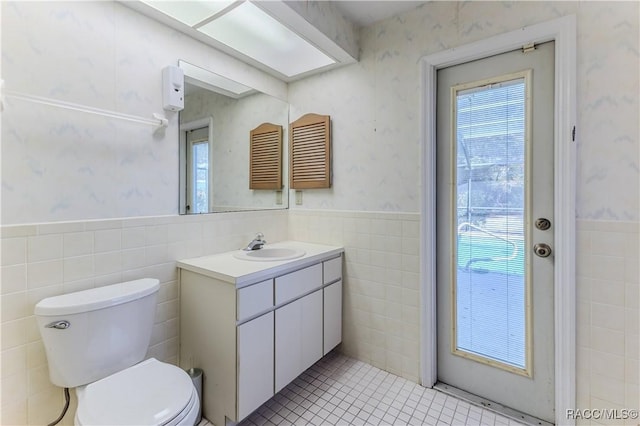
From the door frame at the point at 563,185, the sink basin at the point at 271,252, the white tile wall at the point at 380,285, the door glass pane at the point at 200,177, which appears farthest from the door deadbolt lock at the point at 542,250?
the door glass pane at the point at 200,177

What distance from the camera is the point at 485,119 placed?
1712 mm

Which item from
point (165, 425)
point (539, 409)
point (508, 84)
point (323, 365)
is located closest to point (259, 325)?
point (165, 425)

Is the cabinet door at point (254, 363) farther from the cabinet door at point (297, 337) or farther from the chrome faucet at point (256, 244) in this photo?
the chrome faucet at point (256, 244)

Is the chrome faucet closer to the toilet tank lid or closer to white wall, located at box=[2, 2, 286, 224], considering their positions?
white wall, located at box=[2, 2, 286, 224]

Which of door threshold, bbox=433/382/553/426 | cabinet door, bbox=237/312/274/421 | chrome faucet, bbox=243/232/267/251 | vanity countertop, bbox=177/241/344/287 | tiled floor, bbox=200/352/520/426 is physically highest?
chrome faucet, bbox=243/232/267/251

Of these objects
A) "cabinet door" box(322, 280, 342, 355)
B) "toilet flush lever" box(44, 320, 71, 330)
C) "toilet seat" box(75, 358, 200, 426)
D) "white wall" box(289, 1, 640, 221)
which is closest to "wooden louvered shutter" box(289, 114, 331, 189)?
"white wall" box(289, 1, 640, 221)

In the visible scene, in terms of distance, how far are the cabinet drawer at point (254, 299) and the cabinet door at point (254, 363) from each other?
0.05 meters

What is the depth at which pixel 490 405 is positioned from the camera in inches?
67.0

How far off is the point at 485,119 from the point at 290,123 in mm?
1427

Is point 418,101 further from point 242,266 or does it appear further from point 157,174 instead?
point 157,174

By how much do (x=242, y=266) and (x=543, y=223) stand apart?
1.59 metres

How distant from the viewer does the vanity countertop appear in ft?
4.77

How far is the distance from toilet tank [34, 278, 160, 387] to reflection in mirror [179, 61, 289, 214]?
61cm

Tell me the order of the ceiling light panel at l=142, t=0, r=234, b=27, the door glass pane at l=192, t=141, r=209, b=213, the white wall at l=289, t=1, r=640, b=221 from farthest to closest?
1. the door glass pane at l=192, t=141, r=209, b=213
2. the ceiling light panel at l=142, t=0, r=234, b=27
3. the white wall at l=289, t=1, r=640, b=221
